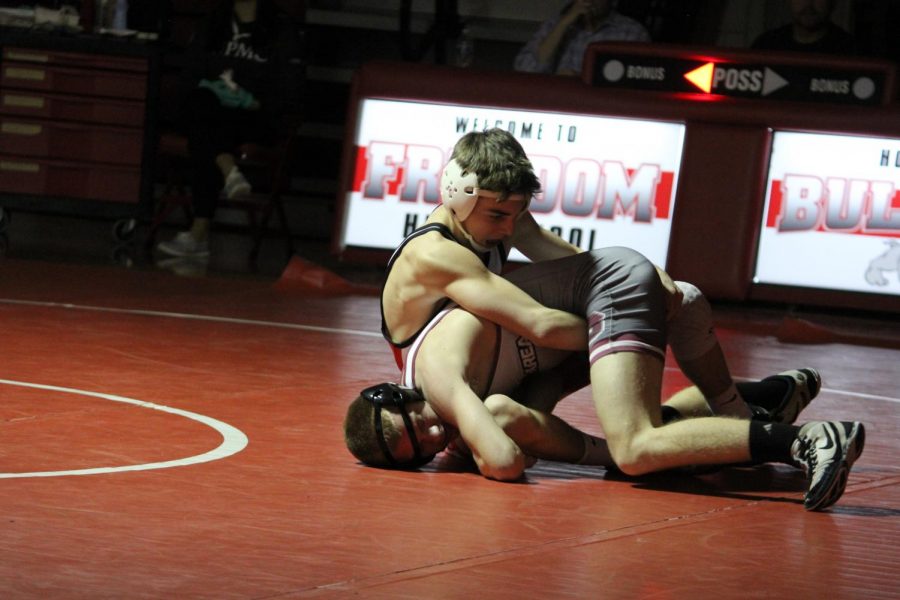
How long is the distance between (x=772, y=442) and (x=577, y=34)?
17.9ft

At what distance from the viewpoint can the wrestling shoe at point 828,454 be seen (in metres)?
3.16

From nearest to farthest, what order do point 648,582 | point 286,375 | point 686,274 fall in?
point 648,582, point 286,375, point 686,274

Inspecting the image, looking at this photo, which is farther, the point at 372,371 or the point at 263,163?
the point at 263,163

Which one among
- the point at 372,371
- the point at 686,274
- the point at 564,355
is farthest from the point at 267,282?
the point at 564,355

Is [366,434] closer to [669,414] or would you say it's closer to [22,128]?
[669,414]

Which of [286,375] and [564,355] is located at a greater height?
[564,355]

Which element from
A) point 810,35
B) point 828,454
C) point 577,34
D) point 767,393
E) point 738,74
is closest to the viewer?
point 828,454

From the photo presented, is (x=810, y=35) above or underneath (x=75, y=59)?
above

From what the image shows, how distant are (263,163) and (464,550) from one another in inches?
254

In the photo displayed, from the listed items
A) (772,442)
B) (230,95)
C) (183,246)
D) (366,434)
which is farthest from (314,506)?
(230,95)

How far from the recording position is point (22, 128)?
8836 mm

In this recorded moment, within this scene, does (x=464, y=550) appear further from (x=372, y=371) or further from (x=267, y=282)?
(x=267, y=282)

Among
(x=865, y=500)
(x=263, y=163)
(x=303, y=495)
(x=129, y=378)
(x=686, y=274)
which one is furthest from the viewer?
(x=263, y=163)

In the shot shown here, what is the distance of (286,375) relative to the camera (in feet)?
15.8
